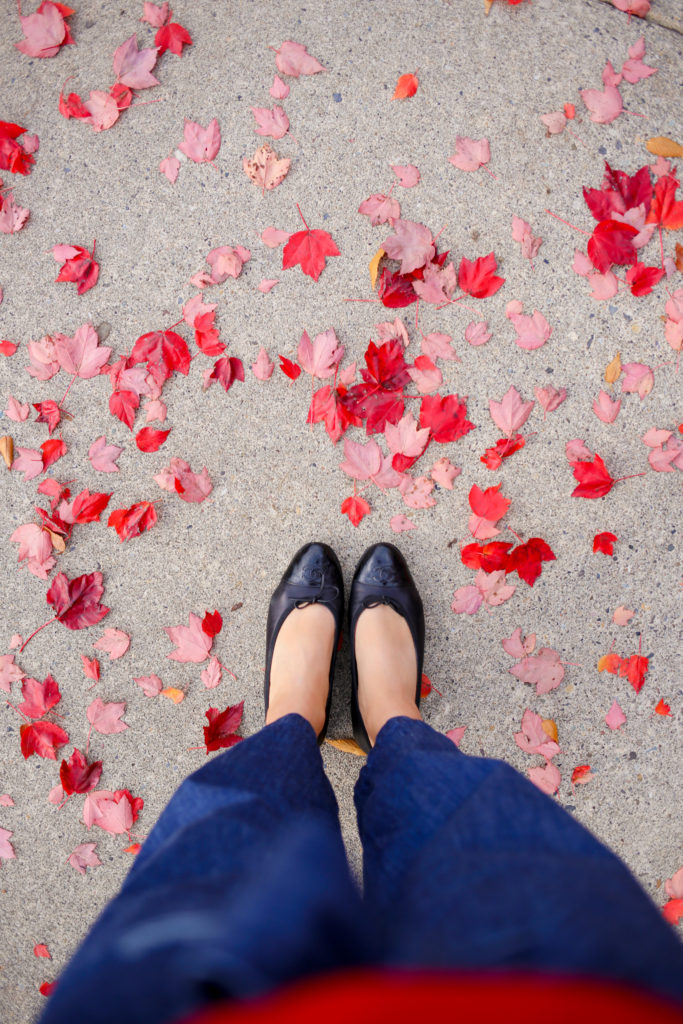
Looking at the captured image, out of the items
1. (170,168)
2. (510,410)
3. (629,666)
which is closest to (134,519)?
(170,168)

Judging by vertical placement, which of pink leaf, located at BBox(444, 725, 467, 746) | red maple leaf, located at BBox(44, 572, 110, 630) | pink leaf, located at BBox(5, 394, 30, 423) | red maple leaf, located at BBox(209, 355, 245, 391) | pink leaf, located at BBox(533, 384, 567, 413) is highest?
red maple leaf, located at BBox(209, 355, 245, 391)

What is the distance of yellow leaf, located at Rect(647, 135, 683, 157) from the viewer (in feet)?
4.97

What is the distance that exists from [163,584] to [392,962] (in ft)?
3.92

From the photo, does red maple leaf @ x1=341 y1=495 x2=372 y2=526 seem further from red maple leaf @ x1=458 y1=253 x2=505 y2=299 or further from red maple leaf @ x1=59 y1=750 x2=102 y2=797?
red maple leaf @ x1=59 y1=750 x2=102 y2=797

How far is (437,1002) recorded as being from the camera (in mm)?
472

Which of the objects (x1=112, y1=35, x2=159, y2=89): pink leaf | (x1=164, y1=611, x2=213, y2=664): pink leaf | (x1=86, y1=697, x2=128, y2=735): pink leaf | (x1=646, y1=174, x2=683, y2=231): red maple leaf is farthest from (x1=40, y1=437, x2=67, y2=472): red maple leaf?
(x1=646, y1=174, x2=683, y2=231): red maple leaf

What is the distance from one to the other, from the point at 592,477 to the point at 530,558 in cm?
27

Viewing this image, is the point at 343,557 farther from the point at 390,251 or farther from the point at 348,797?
the point at 390,251

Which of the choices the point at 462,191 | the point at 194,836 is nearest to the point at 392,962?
the point at 194,836

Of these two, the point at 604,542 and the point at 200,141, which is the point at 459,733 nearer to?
the point at 604,542

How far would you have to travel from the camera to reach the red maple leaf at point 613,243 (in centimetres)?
151

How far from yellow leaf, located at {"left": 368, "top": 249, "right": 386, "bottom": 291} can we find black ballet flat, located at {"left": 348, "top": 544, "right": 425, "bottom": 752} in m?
0.70

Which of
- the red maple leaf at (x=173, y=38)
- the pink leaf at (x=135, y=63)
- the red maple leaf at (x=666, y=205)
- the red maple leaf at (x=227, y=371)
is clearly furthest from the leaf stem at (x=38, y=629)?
the red maple leaf at (x=666, y=205)

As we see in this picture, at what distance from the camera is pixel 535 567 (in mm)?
1559
